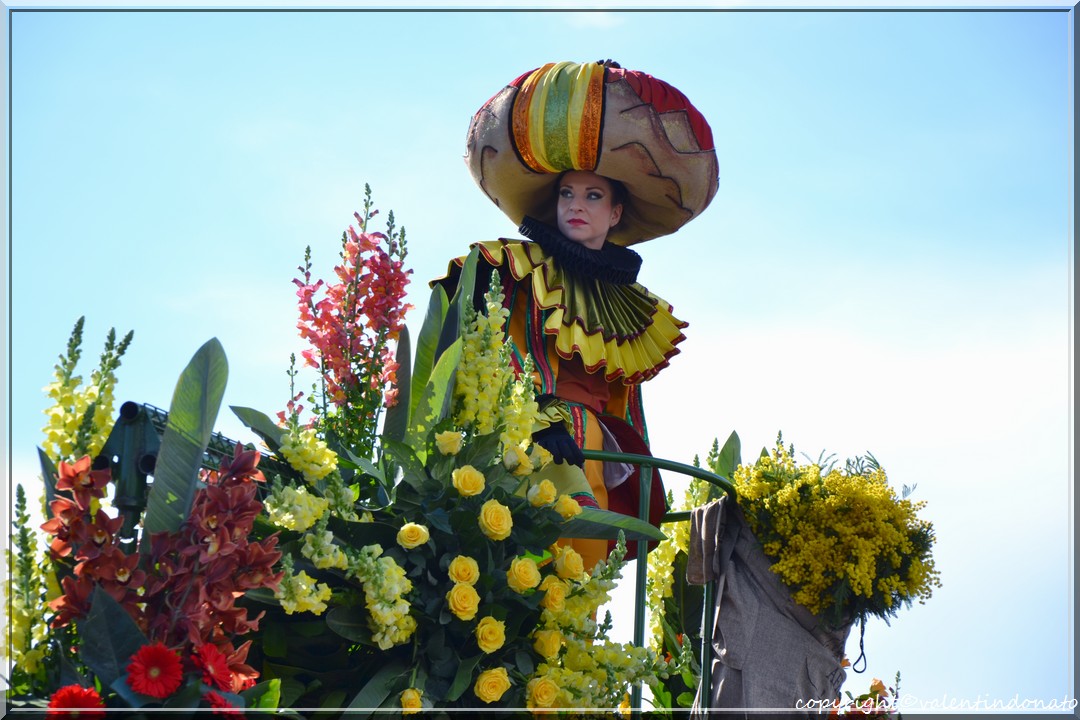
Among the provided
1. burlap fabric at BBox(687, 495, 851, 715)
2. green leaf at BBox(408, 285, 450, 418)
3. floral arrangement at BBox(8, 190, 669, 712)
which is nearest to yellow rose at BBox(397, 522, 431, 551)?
floral arrangement at BBox(8, 190, 669, 712)

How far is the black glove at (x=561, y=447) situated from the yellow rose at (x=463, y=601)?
1074 mm

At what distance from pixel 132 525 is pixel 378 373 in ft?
4.12

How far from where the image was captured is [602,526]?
14.8ft

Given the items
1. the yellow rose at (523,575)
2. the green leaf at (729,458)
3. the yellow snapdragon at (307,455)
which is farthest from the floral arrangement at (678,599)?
the yellow snapdragon at (307,455)

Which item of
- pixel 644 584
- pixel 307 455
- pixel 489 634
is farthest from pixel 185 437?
pixel 644 584

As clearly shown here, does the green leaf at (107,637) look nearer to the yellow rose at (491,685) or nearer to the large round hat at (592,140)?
the yellow rose at (491,685)

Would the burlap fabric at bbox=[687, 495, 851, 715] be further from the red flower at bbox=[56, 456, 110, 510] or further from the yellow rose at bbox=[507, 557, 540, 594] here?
the red flower at bbox=[56, 456, 110, 510]

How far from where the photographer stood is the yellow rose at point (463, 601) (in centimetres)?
388

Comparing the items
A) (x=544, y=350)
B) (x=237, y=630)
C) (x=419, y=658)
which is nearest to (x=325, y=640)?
(x=419, y=658)

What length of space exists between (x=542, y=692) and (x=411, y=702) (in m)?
0.44

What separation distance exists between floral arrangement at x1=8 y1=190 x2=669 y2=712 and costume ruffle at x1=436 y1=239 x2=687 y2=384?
0.75 meters

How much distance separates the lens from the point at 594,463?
5559mm

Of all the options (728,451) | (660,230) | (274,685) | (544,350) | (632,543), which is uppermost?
(660,230)

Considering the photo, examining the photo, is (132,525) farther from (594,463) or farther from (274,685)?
(594,463)
